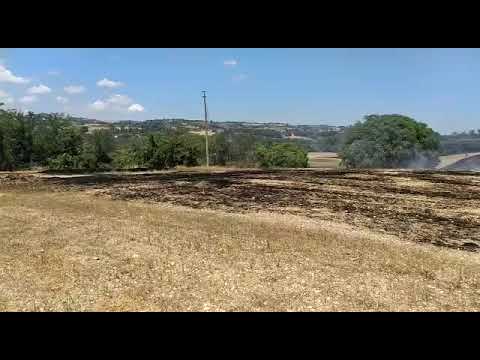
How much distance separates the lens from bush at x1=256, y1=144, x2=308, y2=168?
5878 centimetres

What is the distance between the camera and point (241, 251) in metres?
8.77

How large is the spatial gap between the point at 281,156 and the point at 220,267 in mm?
52676

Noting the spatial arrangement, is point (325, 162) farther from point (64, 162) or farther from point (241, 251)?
point (241, 251)

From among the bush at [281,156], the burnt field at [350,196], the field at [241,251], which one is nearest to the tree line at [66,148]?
the bush at [281,156]

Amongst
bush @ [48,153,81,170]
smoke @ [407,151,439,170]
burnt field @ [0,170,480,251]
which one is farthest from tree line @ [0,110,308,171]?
burnt field @ [0,170,480,251]

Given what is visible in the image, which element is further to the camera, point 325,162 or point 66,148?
point 325,162

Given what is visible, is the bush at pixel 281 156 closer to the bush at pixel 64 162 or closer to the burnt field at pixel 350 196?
the bush at pixel 64 162

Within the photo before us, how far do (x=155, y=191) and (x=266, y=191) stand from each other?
4.80m

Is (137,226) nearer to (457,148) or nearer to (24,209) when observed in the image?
(24,209)

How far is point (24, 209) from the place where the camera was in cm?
1335

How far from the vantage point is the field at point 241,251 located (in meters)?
6.37

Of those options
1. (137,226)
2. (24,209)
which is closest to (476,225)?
(137,226)

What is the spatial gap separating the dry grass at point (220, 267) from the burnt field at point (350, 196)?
1437 mm

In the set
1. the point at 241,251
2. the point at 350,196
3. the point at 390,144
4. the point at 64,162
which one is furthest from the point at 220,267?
the point at 390,144
